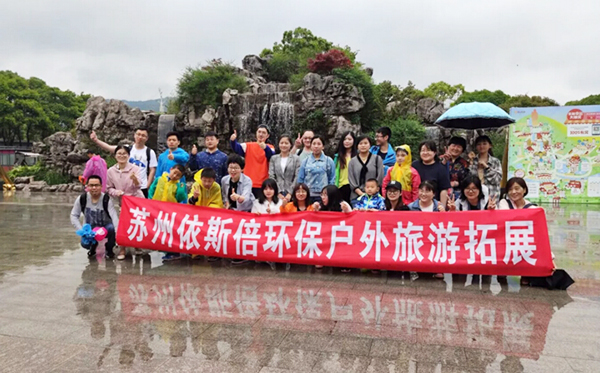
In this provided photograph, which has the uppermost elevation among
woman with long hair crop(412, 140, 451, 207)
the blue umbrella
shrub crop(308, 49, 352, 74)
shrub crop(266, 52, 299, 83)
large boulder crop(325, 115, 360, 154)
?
shrub crop(266, 52, 299, 83)

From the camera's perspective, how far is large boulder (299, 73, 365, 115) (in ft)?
62.0

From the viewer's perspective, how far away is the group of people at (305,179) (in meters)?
5.11

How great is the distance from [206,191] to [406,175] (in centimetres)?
253

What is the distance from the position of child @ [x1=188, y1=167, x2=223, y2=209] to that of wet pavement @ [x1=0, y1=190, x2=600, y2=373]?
779 mm

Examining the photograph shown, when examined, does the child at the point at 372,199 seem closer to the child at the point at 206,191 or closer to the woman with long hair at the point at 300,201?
the woman with long hair at the point at 300,201

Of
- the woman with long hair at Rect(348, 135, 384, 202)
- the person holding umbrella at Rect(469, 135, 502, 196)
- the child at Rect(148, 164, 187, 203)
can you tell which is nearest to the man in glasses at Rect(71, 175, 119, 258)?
the child at Rect(148, 164, 187, 203)

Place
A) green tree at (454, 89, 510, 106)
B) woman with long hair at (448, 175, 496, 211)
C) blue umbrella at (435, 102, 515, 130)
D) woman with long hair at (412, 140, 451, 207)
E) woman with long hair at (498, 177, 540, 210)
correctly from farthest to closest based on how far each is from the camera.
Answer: green tree at (454, 89, 510, 106) → blue umbrella at (435, 102, 515, 130) → woman with long hair at (412, 140, 451, 207) → woman with long hair at (448, 175, 496, 211) → woman with long hair at (498, 177, 540, 210)

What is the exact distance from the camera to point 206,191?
5539mm

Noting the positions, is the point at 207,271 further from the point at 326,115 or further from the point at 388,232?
the point at 326,115

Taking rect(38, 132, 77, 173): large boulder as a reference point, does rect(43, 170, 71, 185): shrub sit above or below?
below

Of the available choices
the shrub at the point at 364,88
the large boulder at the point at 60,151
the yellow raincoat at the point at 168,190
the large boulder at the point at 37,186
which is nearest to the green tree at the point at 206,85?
→ the shrub at the point at 364,88

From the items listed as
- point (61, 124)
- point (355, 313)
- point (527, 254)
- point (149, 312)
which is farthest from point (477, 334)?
point (61, 124)

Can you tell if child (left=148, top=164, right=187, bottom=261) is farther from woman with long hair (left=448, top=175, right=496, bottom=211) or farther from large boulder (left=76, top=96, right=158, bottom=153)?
large boulder (left=76, top=96, right=158, bottom=153)

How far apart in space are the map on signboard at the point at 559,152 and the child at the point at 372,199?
36.3 ft
